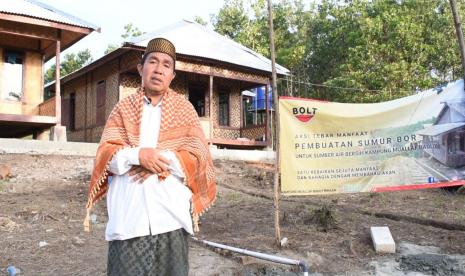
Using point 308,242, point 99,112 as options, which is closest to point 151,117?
point 308,242

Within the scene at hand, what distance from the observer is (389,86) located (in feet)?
73.9

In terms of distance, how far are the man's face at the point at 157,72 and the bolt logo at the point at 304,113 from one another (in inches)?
127

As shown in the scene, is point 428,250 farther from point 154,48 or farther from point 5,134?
point 5,134

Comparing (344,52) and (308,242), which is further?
(344,52)

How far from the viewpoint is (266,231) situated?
586 centimetres

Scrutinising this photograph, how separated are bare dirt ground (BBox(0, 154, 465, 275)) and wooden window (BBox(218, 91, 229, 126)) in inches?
357

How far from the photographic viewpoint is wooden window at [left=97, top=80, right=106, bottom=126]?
55.8 feet

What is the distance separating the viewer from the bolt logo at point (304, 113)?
17.8 ft

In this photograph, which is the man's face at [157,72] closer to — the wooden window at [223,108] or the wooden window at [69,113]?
the wooden window at [223,108]

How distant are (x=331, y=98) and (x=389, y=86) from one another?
558 cm

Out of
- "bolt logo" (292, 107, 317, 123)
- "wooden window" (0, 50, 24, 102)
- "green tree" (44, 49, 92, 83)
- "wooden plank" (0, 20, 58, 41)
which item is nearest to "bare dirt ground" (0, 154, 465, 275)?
"bolt logo" (292, 107, 317, 123)

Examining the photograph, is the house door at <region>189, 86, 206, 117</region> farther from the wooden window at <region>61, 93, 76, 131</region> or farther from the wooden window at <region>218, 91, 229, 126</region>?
the wooden window at <region>61, 93, 76, 131</region>

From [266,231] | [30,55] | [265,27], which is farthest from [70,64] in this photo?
[266,231]

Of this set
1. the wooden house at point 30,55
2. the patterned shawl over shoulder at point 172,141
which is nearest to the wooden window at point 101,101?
the wooden house at point 30,55
